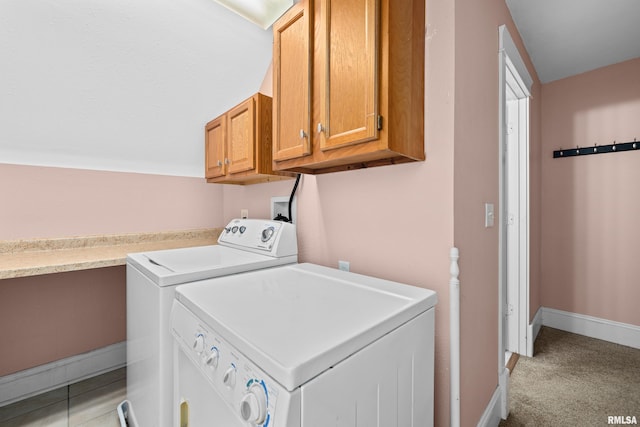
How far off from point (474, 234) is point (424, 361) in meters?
0.68

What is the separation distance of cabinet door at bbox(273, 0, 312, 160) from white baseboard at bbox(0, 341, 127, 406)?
212cm

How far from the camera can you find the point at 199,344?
35.1 inches

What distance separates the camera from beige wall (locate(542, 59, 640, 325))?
2.43 meters

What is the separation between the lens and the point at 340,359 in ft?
2.22

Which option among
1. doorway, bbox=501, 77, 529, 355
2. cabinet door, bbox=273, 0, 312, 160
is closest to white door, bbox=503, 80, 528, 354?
doorway, bbox=501, 77, 529, 355

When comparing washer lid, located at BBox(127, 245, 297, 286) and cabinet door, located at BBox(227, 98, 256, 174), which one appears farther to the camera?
cabinet door, located at BBox(227, 98, 256, 174)

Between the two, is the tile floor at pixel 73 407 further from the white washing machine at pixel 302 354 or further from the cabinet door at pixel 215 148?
the cabinet door at pixel 215 148

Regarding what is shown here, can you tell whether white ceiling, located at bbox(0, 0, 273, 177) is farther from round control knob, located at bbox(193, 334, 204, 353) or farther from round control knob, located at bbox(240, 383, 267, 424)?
round control knob, located at bbox(240, 383, 267, 424)

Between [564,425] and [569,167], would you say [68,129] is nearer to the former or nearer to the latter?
[564,425]

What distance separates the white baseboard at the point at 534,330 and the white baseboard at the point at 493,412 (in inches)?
37.2

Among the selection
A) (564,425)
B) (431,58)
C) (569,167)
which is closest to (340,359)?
(431,58)

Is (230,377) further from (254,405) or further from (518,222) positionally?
(518,222)

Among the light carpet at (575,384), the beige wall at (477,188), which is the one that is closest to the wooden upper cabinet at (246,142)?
the beige wall at (477,188)

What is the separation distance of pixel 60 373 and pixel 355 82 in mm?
2748
